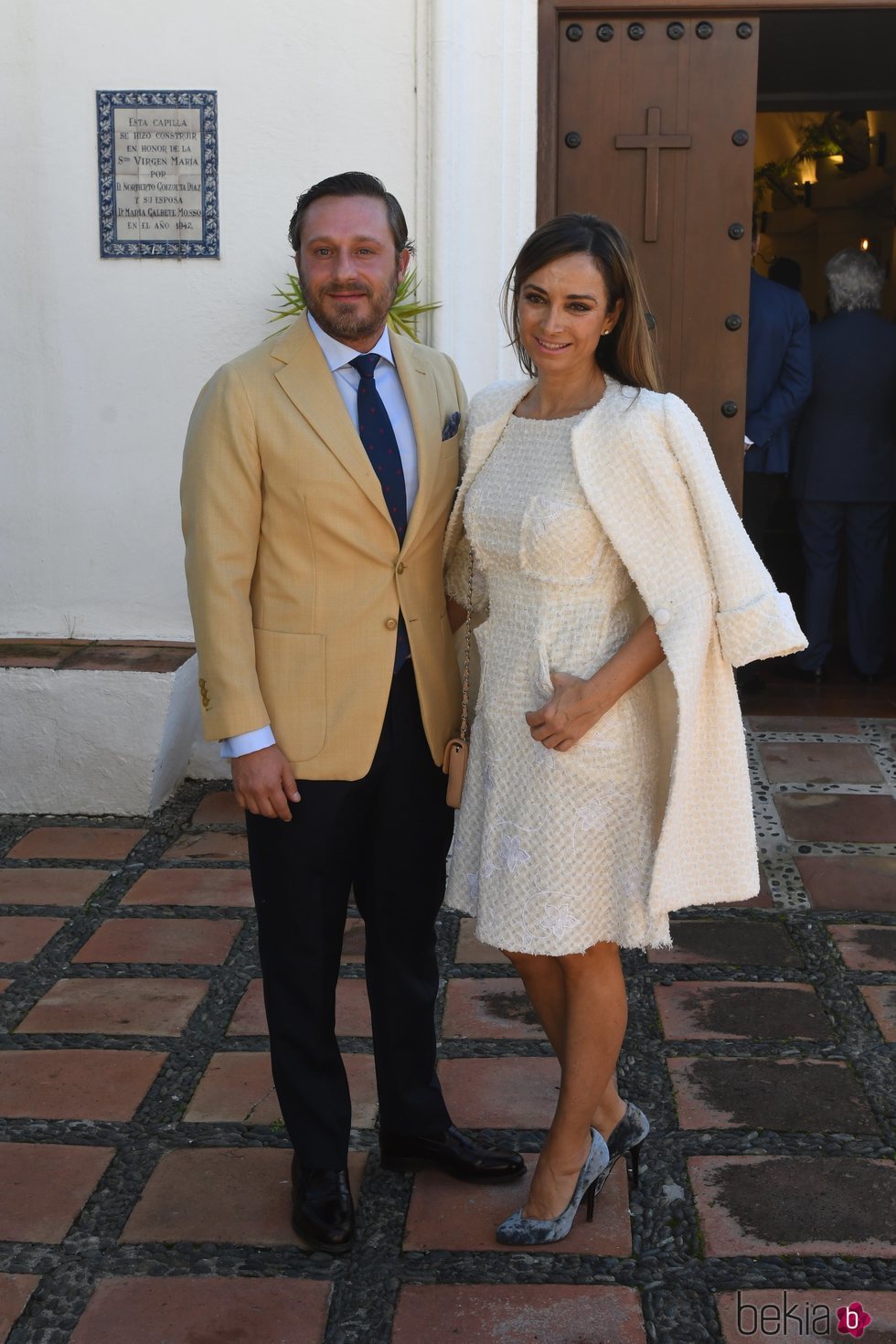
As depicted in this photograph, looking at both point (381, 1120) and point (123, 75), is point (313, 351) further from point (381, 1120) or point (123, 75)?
point (123, 75)

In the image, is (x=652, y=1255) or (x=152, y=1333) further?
(x=652, y=1255)

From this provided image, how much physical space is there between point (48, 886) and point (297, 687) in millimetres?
1969

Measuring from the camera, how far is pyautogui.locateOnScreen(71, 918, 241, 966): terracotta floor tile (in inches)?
137

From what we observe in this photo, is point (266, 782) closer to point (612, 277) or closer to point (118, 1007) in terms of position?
point (612, 277)

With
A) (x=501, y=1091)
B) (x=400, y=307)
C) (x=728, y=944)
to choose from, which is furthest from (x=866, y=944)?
(x=400, y=307)

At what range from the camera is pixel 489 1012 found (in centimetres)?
319

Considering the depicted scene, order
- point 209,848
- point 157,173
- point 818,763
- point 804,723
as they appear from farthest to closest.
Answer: point 804,723, point 818,763, point 157,173, point 209,848

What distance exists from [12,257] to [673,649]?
128 inches

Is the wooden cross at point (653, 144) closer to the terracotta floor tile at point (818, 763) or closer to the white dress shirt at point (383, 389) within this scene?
the terracotta floor tile at point (818, 763)

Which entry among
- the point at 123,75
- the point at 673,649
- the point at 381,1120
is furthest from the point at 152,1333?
the point at 123,75

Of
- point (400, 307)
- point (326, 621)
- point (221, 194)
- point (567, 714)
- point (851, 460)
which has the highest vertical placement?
point (221, 194)

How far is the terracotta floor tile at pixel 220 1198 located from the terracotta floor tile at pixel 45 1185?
4.3 inches

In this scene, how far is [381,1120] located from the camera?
8.45 feet

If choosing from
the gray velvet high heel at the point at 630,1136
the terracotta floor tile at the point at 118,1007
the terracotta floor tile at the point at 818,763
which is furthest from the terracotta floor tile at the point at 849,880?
the terracotta floor tile at the point at 118,1007
